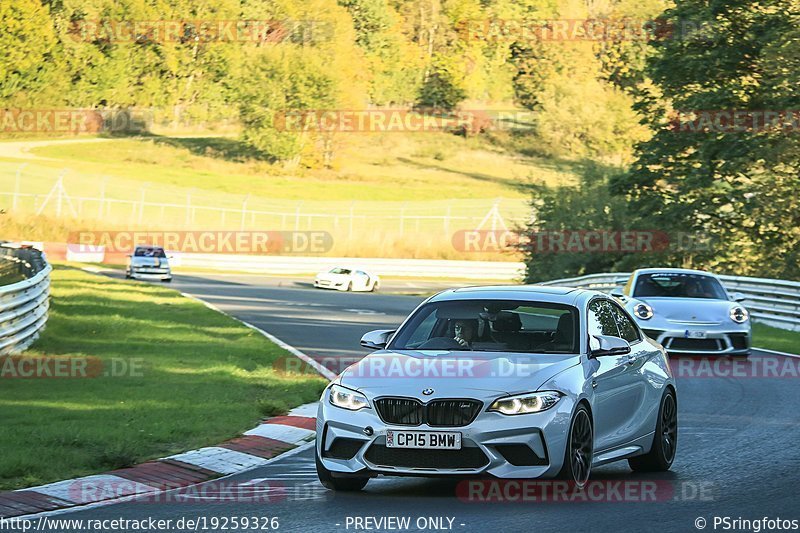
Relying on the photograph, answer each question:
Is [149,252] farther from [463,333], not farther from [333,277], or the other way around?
[463,333]

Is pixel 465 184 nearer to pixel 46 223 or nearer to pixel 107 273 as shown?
pixel 46 223

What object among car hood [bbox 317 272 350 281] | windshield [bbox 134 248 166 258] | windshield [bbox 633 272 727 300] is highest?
windshield [bbox 633 272 727 300]

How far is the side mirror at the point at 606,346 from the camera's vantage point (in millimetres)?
9492

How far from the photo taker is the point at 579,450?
8.91m

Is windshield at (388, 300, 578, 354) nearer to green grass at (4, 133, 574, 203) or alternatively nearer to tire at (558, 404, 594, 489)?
tire at (558, 404, 594, 489)

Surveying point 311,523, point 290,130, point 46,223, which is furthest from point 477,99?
point 311,523

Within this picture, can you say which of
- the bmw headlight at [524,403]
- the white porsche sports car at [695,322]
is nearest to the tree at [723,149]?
the white porsche sports car at [695,322]

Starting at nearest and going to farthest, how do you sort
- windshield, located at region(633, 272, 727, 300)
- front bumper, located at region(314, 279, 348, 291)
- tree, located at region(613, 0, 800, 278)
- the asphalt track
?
the asphalt track
windshield, located at region(633, 272, 727, 300)
tree, located at region(613, 0, 800, 278)
front bumper, located at region(314, 279, 348, 291)

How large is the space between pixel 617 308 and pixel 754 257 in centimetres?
3213

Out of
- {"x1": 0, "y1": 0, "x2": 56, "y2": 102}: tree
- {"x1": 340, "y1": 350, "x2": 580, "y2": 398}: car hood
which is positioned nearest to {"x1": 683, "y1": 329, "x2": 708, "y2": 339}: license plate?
{"x1": 340, "y1": 350, "x2": 580, "y2": 398}: car hood

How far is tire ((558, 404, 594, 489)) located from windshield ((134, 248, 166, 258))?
42302 millimetres

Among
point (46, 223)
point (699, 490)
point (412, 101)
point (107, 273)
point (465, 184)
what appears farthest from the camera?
point (412, 101)

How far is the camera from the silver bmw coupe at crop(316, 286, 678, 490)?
852 centimetres

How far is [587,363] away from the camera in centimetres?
938
